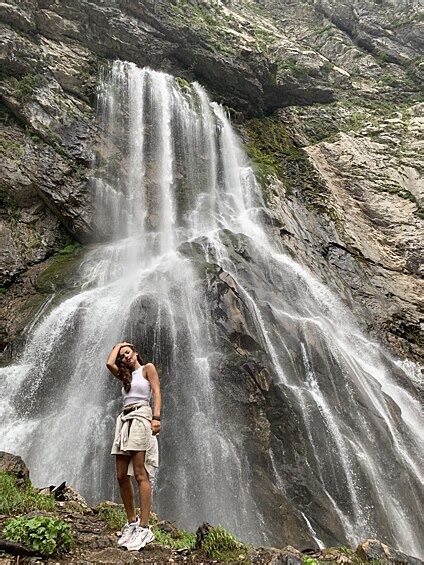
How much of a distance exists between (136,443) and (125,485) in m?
0.47

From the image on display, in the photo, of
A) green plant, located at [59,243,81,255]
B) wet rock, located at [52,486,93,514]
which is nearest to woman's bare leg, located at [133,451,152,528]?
wet rock, located at [52,486,93,514]

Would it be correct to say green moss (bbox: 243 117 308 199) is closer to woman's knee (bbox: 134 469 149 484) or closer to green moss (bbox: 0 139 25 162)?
green moss (bbox: 0 139 25 162)

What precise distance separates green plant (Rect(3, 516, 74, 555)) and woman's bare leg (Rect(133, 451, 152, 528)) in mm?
662

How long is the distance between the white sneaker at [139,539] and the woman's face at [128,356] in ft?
5.11

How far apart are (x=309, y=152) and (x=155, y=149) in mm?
10904

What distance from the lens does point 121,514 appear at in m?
5.43

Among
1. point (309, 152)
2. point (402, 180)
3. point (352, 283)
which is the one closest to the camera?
point (352, 283)

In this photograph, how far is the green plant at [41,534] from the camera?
3.56m

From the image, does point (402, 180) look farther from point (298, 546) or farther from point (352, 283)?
point (298, 546)

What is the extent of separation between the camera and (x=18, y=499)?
5.12 meters

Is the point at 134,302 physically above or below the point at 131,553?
above

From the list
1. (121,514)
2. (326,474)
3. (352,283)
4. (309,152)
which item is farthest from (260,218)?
(121,514)

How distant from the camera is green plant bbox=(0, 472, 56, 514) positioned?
485 centimetres

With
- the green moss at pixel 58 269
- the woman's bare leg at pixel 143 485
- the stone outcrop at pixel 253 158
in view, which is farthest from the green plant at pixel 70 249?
the woman's bare leg at pixel 143 485
